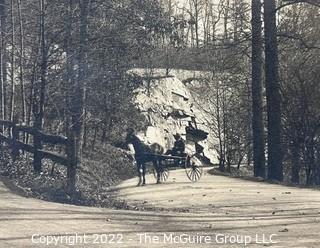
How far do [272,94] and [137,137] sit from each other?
567 centimetres

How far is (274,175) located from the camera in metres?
23.3

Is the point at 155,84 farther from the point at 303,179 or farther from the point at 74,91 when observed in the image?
the point at 74,91

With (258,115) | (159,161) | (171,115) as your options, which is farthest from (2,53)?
(171,115)

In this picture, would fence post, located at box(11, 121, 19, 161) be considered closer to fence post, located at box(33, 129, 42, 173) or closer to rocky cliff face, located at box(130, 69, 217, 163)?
fence post, located at box(33, 129, 42, 173)

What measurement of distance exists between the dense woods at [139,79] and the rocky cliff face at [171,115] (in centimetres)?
563

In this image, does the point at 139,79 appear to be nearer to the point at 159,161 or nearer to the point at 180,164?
the point at 180,164

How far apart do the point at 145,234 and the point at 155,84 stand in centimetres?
3041

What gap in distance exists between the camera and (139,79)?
28.5 meters

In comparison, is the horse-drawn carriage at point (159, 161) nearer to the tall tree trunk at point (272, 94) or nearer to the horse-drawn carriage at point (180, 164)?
the horse-drawn carriage at point (180, 164)

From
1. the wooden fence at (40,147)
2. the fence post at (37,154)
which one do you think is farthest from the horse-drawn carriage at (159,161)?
the fence post at (37,154)

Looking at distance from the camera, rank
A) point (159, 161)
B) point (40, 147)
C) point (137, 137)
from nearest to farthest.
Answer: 1. point (40, 147)
2. point (159, 161)
3. point (137, 137)

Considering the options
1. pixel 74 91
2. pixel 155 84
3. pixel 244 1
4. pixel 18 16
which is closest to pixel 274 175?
pixel 244 1

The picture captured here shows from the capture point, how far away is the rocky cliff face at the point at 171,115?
37750mm

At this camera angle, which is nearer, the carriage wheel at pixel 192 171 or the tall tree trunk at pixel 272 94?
the carriage wheel at pixel 192 171
